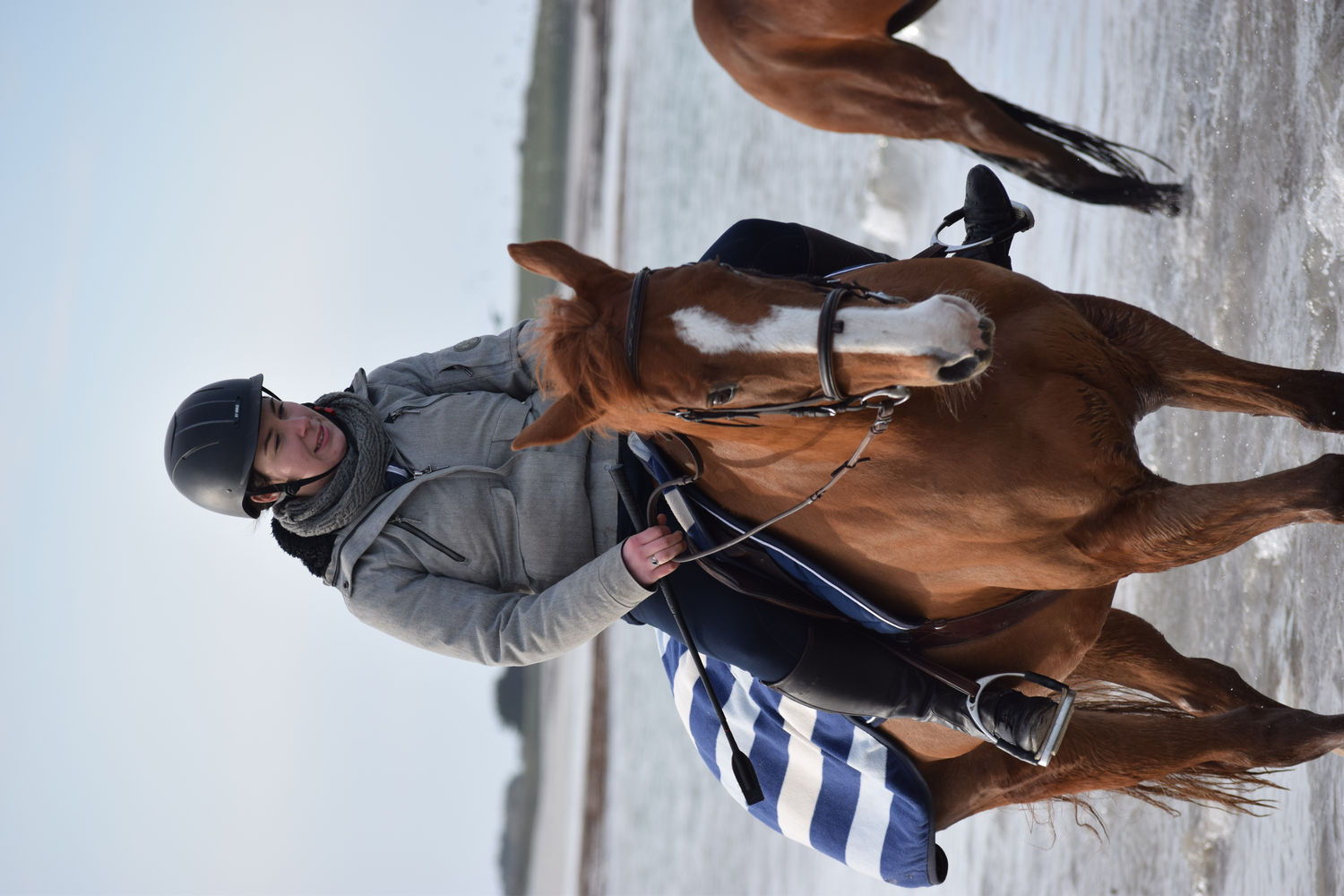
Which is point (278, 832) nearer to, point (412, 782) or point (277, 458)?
point (412, 782)

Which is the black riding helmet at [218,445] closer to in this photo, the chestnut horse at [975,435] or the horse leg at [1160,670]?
the chestnut horse at [975,435]

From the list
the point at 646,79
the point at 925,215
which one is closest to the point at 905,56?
the point at 925,215

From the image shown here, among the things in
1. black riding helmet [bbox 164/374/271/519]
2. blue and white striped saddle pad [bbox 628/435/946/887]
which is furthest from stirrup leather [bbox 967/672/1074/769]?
black riding helmet [bbox 164/374/271/519]

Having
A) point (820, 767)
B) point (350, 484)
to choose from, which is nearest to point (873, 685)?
point (820, 767)

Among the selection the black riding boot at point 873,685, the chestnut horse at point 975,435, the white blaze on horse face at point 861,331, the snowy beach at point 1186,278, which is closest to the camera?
the white blaze on horse face at point 861,331

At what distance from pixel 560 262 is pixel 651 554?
64 centimetres

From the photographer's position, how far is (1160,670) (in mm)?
2074

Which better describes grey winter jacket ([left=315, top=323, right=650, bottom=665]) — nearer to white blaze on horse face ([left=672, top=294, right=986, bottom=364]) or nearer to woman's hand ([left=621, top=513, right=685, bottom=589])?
woman's hand ([left=621, top=513, right=685, bottom=589])

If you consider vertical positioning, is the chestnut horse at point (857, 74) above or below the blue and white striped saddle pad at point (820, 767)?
above

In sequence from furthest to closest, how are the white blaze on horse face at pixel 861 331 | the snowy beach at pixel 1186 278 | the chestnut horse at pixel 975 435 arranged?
the snowy beach at pixel 1186 278
the chestnut horse at pixel 975 435
the white blaze on horse face at pixel 861 331

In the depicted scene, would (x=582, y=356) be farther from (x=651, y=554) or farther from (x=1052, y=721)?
(x=1052, y=721)

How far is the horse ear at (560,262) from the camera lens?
4.27 feet

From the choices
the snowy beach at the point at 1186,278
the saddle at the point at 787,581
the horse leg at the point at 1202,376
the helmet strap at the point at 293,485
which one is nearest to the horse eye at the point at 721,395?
the saddle at the point at 787,581

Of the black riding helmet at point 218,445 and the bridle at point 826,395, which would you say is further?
the black riding helmet at point 218,445
